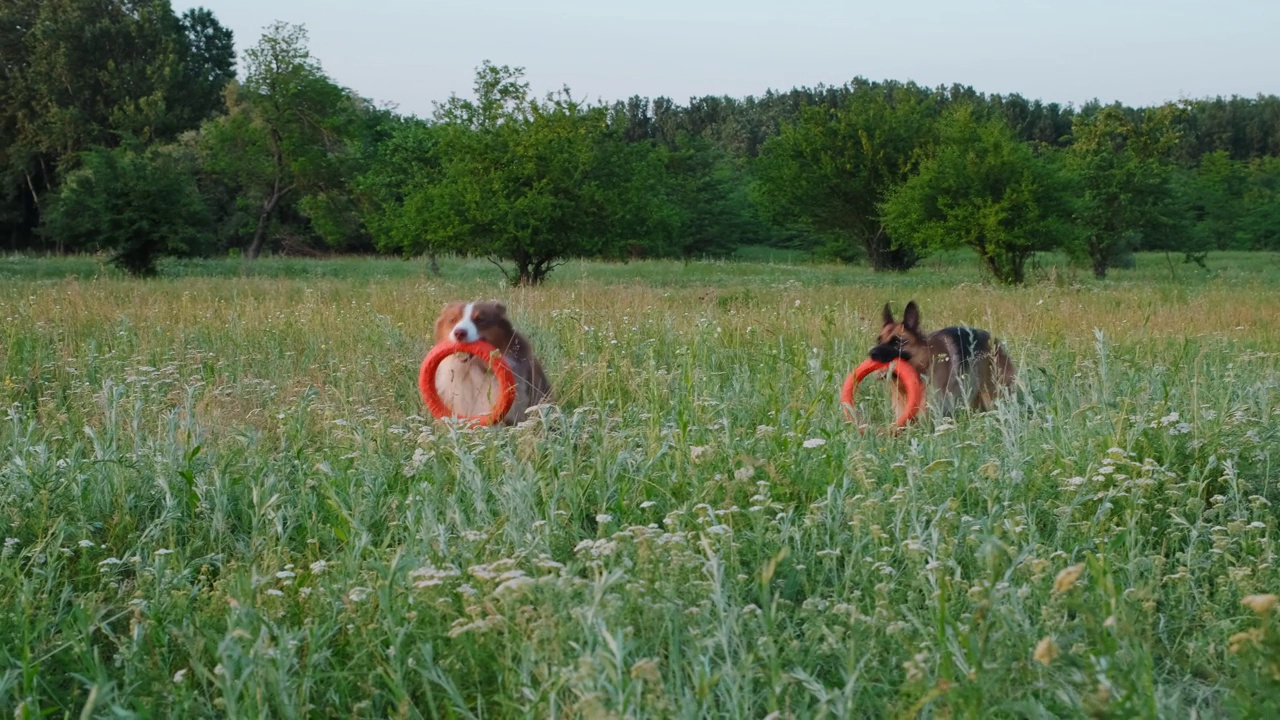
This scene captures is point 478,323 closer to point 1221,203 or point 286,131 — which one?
point 286,131

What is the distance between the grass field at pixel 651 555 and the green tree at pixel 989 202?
59.9ft

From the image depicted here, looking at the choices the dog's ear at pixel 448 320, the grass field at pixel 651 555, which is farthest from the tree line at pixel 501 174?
the grass field at pixel 651 555

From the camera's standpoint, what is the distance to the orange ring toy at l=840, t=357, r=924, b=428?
5.60 m

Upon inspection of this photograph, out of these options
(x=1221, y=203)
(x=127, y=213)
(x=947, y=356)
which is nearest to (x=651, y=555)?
(x=947, y=356)

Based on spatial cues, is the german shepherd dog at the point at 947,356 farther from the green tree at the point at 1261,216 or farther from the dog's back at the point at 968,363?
the green tree at the point at 1261,216

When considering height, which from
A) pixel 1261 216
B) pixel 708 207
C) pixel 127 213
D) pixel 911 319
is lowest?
pixel 911 319

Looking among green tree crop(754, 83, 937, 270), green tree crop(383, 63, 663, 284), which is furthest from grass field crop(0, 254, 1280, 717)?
green tree crop(754, 83, 937, 270)

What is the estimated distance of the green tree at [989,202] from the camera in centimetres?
2417

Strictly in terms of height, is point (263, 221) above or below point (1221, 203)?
below

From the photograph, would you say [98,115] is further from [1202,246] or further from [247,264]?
[1202,246]

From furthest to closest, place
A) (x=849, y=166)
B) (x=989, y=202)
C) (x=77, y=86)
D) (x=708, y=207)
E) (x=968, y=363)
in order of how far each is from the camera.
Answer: (x=708, y=207) → (x=77, y=86) → (x=849, y=166) → (x=989, y=202) → (x=968, y=363)

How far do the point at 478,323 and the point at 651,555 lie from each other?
3782mm

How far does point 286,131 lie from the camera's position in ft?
108

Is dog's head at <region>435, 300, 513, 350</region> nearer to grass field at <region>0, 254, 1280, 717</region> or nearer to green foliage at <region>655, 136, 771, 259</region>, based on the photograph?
grass field at <region>0, 254, 1280, 717</region>
